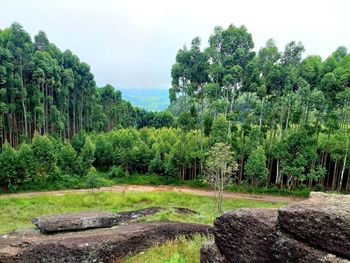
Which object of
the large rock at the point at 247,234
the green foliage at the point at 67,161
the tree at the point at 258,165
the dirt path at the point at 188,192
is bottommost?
the dirt path at the point at 188,192

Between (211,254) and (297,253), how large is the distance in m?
2.59

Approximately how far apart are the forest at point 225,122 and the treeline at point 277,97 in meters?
0.12

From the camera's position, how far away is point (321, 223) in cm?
646

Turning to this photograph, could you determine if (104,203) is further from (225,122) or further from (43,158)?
(225,122)

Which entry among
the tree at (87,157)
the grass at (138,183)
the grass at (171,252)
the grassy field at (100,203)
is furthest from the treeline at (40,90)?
the grass at (171,252)

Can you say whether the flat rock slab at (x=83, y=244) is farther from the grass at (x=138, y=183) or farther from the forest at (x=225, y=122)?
the grass at (x=138, y=183)

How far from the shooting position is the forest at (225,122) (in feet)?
119

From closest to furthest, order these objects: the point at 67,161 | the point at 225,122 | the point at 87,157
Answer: the point at 225,122 → the point at 67,161 → the point at 87,157

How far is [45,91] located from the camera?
57969 mm

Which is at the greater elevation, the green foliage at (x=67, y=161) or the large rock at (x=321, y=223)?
the large rock at (x=321, y=223)

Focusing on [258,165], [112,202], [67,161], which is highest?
[258,165]

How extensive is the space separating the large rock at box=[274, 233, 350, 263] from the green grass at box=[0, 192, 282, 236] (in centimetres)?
2108

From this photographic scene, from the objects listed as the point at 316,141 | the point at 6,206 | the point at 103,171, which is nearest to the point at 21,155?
the point at 6,206

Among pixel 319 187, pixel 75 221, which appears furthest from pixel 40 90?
pixel 319 187
